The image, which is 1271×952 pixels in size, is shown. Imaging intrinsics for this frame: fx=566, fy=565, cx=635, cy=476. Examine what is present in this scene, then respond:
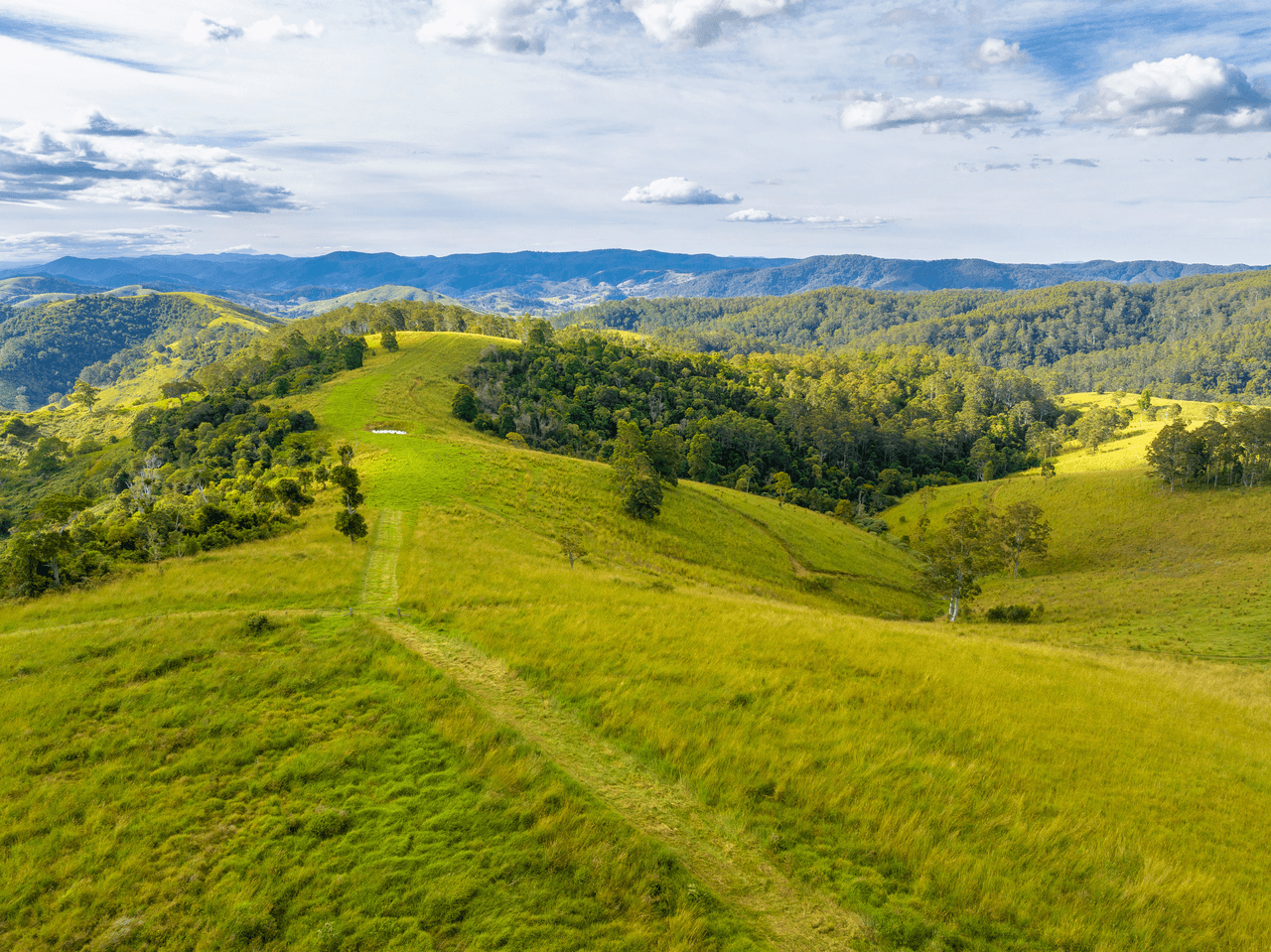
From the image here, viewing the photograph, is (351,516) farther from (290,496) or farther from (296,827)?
(296,827)

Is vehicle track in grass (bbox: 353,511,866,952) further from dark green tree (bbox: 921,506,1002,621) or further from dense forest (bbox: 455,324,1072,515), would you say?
dense forest (bbox: 455,324,1072,515)

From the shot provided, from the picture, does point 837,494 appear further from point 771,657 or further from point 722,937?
point 722,937

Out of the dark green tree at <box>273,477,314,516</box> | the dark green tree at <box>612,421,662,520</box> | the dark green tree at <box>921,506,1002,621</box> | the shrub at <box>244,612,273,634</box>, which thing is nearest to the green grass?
the shrub at <box>244,612,273,634</box>

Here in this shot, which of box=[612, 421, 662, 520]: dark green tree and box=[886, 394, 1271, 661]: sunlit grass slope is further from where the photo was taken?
box=[612, 421, 662, 520]: dark green tree

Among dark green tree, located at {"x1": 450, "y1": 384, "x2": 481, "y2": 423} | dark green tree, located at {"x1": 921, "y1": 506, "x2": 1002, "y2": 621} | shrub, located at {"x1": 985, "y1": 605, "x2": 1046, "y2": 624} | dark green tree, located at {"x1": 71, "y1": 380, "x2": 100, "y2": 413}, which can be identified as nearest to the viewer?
shrub, located at {"x1": 985, "y1": 605, "x2": 1046, "y2": 624}

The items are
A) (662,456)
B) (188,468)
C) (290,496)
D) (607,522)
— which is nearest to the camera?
(290,496)

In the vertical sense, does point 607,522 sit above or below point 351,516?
below

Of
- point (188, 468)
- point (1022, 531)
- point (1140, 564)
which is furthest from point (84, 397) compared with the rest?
point (1140, 564)

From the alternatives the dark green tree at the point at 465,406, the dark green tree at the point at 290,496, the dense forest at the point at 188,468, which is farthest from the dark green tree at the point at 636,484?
the dark green tree at the point at 465,406
